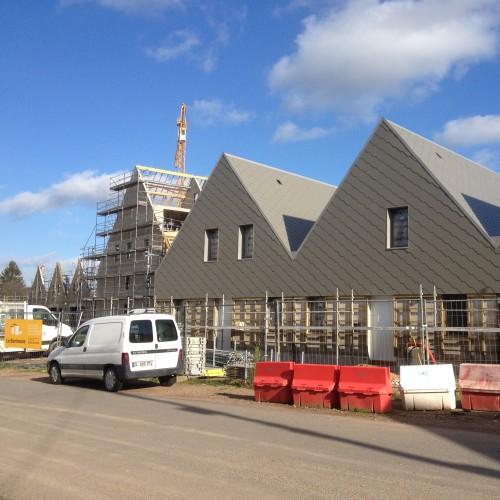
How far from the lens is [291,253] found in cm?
2480

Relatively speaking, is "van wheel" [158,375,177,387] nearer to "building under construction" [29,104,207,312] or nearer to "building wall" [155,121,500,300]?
"building wall" [155,121,500,300]

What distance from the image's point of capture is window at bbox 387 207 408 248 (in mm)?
21422

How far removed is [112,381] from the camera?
16.0 metres

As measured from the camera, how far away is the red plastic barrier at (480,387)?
11.8 meters

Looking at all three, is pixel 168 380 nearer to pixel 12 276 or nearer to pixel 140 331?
pixel 140 331

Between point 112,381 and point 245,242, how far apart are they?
12.4 metres

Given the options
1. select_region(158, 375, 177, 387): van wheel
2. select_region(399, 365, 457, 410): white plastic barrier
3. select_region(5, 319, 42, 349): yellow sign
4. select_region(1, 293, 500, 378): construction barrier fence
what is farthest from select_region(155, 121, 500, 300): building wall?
select_region(158, 375, 177, 387): van wheel

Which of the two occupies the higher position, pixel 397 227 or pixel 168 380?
pixel 397 227

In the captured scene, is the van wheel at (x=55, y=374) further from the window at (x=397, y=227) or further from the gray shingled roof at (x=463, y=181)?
the gray shingled roof at (x=463, y=181)

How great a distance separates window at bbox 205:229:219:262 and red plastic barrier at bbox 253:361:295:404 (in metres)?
14.6

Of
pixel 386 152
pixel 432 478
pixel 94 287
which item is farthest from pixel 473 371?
pixel 94 287

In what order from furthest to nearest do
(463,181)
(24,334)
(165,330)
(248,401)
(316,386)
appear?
(24,334) < (463,181) < (165,330) < (248,401) < (316,386)

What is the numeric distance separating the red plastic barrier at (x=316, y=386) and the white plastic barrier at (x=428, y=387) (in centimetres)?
143

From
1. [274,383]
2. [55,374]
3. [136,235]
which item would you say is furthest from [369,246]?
[136,235]
